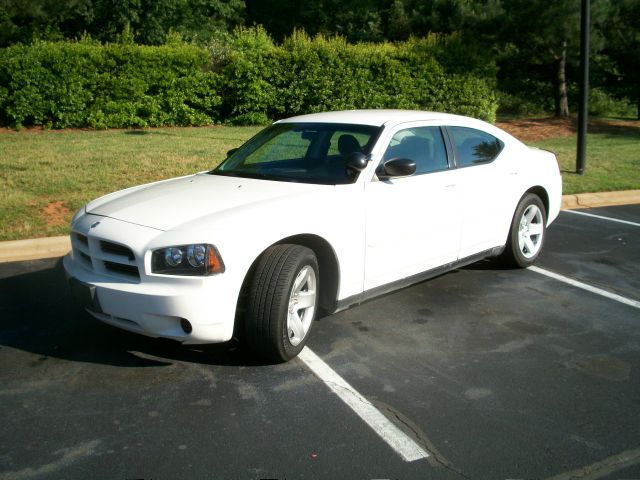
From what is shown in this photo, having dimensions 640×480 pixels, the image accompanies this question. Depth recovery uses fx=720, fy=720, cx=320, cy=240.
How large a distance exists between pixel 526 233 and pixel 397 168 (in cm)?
230

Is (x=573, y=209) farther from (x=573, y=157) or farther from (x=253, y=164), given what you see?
(x=253, y=164)

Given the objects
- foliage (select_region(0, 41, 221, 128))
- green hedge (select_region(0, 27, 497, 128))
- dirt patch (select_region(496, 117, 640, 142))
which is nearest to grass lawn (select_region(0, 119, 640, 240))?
foliage (select_region(0, 41, 221, 128))

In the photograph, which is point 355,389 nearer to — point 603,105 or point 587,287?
point 587,287

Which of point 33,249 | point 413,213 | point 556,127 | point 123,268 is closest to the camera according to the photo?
point 123,268

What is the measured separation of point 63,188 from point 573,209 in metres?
7.13

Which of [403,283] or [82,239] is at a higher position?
[82,239]

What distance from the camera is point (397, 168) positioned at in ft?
16.8

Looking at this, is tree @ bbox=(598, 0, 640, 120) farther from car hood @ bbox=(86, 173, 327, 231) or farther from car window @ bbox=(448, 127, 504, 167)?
car hood @ bbox=(86, 173, 327, 231)

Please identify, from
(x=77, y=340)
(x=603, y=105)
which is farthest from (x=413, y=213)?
(x=603, y=105)

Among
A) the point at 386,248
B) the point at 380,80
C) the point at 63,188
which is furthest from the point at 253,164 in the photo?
the point at 380,80

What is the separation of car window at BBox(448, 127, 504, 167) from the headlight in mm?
2642

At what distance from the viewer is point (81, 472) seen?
11.0 feet

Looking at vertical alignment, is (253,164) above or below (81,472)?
above

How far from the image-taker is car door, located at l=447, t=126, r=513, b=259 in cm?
595
